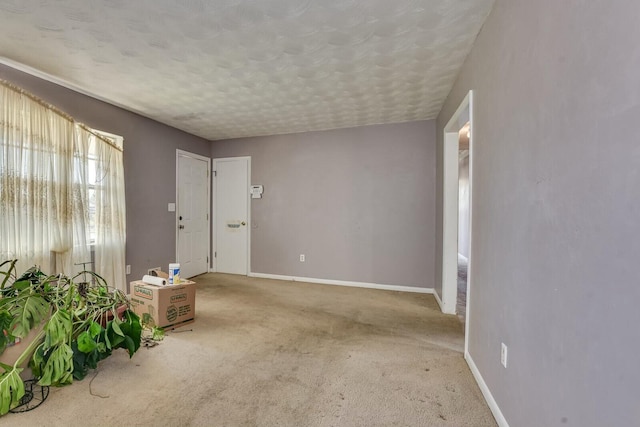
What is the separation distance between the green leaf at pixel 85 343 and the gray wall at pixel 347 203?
125 inches

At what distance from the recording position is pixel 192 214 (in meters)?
4.79

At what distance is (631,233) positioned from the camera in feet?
2.44

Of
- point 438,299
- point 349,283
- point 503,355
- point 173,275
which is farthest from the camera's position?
point 349,283

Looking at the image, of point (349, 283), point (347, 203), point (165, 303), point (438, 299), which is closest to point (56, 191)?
point (165, 303)

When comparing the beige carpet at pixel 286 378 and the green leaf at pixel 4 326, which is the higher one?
the green leaf at pixel 4 326

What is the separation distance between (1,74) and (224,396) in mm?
3204

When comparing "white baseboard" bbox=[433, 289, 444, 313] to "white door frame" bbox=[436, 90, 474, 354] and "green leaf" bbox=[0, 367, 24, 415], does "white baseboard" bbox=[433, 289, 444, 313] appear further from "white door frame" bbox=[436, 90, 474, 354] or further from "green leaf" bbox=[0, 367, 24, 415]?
"green leaf" bbox=[0, 367, 24, 415]

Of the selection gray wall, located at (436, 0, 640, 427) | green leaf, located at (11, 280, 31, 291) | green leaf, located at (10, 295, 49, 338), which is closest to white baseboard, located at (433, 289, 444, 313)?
gray wall, located at (436, 0, 640, 427)

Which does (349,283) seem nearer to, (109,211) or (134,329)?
(134,329)

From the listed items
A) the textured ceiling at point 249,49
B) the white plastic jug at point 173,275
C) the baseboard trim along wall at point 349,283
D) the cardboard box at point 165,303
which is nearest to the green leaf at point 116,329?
the cardboard box at point 165,303

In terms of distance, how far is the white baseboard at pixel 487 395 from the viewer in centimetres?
151

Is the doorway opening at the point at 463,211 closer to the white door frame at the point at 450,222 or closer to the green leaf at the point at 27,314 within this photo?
the white door frame at the point at 450,222

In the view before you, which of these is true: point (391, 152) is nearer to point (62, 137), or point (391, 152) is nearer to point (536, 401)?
point (536, 401)

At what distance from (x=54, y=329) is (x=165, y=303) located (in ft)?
3.98
